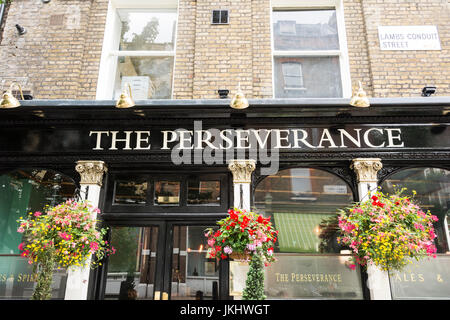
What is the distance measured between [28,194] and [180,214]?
292 cm

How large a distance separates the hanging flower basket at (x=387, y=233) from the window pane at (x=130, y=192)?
337 cm

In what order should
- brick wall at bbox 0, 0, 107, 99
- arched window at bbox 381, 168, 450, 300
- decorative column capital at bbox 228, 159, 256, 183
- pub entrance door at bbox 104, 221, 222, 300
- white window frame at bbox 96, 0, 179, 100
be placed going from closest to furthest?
A: arched window at bbox 381, 168, 450, 300 → pub entrance door at bbox 104, 221, 222, 300 → decorative column capital at bbox 228, 159, 256, 183 → brick wall at bbox 0, 0, 107, 99 → white window frame at bbox 96, 0, 179, 100

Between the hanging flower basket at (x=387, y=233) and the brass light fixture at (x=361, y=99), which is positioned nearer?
the hanging flower basket at (x=387, y=233)

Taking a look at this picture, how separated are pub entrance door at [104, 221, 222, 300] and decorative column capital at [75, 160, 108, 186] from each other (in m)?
0.90

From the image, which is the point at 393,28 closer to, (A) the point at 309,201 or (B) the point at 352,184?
(B) the point at 352,184

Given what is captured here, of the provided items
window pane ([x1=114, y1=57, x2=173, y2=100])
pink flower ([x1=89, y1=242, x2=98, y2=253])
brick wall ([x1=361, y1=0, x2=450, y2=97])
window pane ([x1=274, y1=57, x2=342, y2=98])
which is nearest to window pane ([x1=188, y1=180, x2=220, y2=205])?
pink flower ([x1=89, y1=242, x2=98, y2=253])

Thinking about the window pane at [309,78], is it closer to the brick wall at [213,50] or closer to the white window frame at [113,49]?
the brick wall at [213,50]

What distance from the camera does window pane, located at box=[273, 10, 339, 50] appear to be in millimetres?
7250

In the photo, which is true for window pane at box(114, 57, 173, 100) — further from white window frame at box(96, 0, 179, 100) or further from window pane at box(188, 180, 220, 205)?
window pane at box(188, 180, 220, 205)

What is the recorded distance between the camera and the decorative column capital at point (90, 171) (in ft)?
19.4

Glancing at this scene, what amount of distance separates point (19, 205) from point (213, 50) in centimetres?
470

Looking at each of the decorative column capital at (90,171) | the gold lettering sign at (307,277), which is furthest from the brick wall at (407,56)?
the decorative column capital at (90,171)

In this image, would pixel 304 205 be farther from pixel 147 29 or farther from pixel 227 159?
pixel 147 29
